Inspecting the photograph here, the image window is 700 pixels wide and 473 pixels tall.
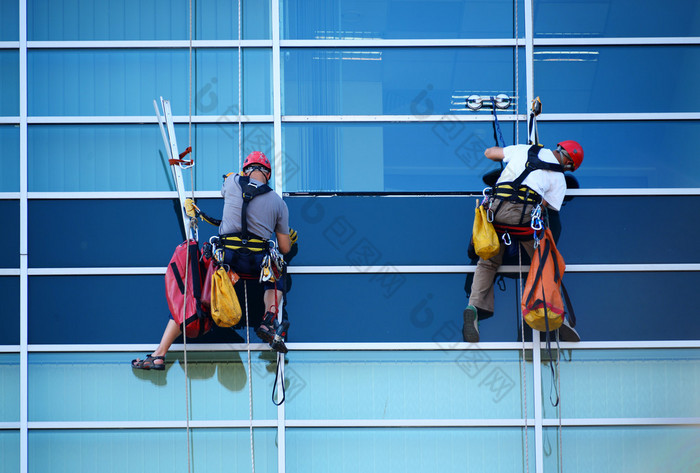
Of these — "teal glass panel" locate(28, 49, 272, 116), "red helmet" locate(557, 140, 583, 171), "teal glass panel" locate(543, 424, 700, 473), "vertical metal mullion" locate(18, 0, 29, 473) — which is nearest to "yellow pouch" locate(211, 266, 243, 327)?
"teal glass panel" locate(28, 49, 272, 116)

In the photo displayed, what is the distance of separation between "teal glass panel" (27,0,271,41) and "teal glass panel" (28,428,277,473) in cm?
324

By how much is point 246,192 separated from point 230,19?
5.74ft

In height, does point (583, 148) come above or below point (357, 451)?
above

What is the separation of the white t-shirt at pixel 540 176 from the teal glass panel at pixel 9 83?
13.9 feet

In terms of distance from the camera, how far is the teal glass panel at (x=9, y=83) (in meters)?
6.27

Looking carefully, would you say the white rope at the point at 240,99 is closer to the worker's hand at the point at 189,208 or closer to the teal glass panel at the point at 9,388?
the worker's hand at the point at 189,208

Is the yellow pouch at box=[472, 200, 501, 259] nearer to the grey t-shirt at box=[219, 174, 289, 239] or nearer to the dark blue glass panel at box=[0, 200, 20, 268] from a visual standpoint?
the grey t-shirt at box=[219, 174, 289, 239]

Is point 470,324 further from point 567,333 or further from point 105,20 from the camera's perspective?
point 105,20

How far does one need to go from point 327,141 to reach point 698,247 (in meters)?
3.34

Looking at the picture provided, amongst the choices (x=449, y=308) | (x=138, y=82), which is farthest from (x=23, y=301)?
(x=449, y=308)

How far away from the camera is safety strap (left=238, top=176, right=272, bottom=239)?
18.4ft

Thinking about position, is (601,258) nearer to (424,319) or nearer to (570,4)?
(424,319)

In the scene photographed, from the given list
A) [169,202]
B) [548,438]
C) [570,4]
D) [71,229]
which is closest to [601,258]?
[548,438]

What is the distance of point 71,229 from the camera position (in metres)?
6.14
